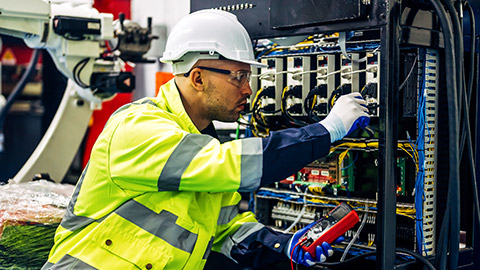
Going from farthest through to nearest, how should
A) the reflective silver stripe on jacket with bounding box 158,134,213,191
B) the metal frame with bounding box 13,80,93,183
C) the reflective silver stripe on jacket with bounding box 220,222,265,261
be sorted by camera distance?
the metal frame with bounding box 13,80,93,183
the reflective silver stripe on jacket with bounding box 220,222,265,261
the reflective silver stripe on jacket with bounding box 158,134,213,191

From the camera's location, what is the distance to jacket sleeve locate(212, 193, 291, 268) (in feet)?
7.38

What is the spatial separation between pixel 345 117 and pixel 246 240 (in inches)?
28.5

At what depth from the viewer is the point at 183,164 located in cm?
172

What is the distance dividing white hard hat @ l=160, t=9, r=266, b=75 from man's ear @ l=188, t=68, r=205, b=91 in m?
0.04

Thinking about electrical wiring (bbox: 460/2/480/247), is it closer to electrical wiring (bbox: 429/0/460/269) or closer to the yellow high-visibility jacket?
electrical wiring (bbox: 429/0/460/269)

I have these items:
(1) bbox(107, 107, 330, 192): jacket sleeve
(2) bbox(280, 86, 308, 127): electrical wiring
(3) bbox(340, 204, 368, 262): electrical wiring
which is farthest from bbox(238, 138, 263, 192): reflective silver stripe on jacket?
(2) bbox(280, 86, 308, 127): electrical wiring

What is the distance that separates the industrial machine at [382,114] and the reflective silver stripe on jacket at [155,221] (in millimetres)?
665

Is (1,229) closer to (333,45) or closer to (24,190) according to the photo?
(24,190)

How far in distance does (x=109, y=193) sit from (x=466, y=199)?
4.52 feet

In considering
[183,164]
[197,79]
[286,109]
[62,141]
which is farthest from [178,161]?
[62,141]

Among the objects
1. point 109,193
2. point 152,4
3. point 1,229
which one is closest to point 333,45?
point 109,193

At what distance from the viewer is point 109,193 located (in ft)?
6.38

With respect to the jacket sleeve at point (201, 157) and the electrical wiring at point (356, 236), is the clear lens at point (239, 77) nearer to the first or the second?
the jacket sleeve at point (201, 157)

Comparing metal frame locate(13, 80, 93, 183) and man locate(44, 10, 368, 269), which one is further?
metal frame locate(13, 80, 93, 183)
